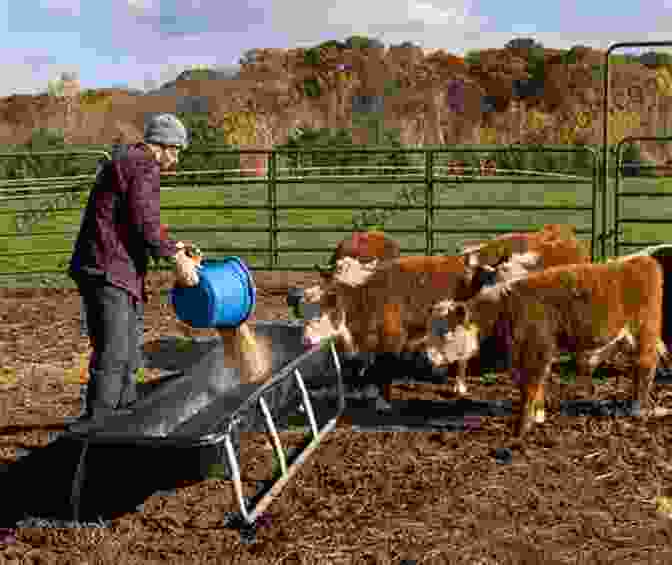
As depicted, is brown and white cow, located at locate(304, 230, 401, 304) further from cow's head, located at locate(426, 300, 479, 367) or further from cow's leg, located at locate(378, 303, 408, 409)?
cow's head, located at locate(426, 300, 479, 367)

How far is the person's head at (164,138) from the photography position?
577cm

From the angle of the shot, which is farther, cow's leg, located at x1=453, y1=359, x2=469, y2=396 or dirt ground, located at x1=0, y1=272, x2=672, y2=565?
cow's leg, located at x1=453, y1=359, x2=469, y2=396

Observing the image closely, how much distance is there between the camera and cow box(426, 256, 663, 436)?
21.5 feet

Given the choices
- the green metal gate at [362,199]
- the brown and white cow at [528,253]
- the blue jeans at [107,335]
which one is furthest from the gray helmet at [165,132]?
the green metal gate at [362,199]

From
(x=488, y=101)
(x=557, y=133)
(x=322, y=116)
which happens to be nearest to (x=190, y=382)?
(x=557, y=133)

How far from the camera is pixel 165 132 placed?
18.9 ft

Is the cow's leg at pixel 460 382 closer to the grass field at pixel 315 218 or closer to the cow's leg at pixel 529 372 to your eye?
the cow's leg at pixel 529 372

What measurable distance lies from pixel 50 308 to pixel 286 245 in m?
6.32

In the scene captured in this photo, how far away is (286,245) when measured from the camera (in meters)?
17.2

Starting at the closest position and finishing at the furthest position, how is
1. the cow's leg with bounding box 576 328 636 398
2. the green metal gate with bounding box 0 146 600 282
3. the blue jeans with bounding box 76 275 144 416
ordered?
the blue jeans with bounding box 76 275 144 416
the cow's leg with bounding box 576 328 636 398
the green metal gate with bounding box 0 146 600 282

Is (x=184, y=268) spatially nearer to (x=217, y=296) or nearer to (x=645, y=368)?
(x=217, y=296)

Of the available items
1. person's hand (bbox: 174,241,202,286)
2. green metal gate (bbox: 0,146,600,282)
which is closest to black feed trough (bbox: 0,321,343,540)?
person's hand (bbox: 174,241,202,286)

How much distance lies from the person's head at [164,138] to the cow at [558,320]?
2.08 m

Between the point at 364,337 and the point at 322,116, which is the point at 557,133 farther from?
the point at 364,337
